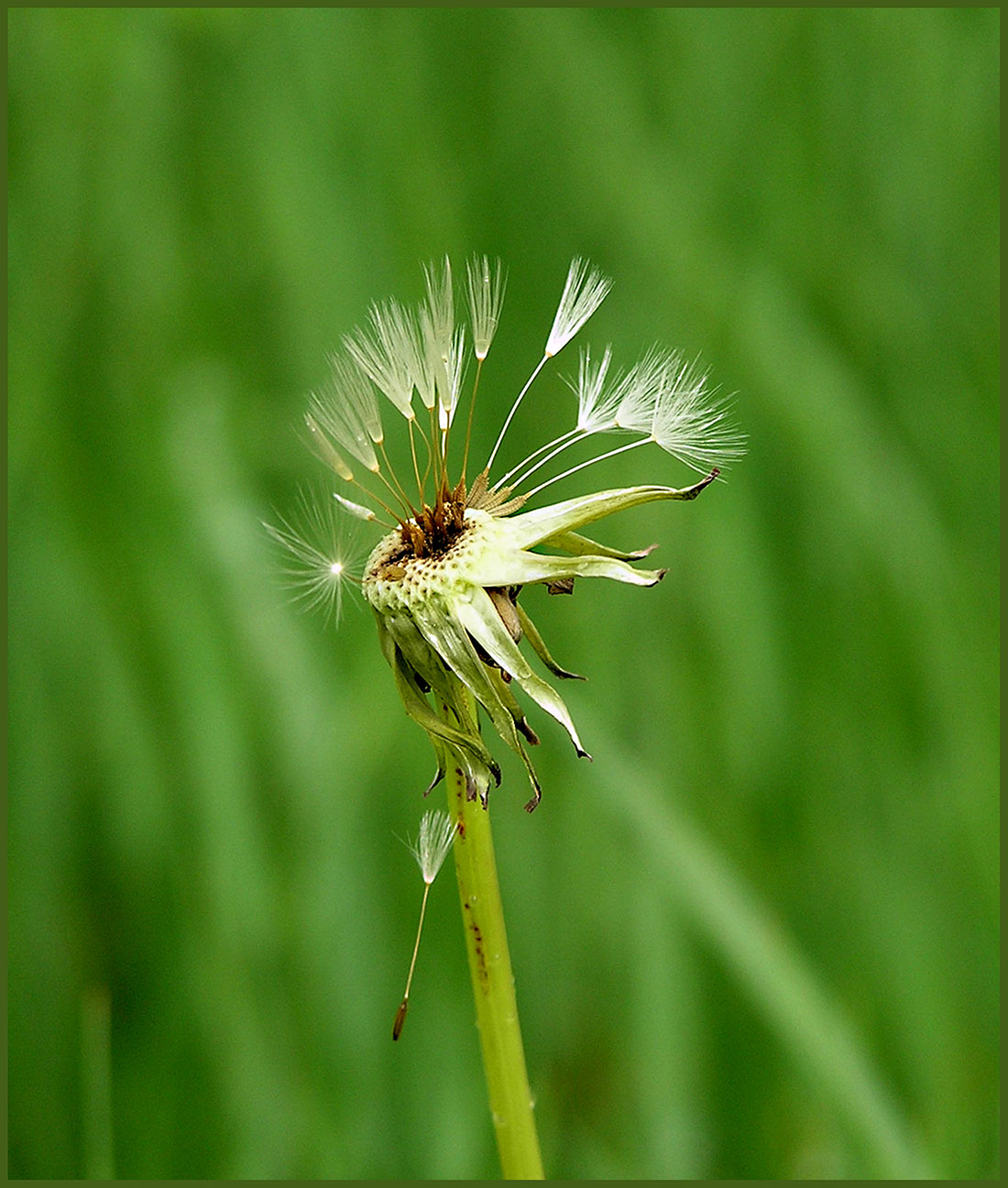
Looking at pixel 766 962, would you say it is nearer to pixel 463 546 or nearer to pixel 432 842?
pixel 432 842

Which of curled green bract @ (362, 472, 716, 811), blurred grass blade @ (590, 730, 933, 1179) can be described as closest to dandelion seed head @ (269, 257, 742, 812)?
curled green bract @ (362, 472, 716, 811)

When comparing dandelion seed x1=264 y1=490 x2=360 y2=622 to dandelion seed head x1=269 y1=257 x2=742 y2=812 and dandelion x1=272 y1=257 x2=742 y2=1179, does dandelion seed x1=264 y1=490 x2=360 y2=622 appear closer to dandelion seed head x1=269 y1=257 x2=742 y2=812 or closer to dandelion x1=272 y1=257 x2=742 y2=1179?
dandelion seed head x1=269 y1=257 x2=742 y2=812

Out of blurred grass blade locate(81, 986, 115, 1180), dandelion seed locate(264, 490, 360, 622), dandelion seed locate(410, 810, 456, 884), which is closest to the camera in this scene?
dandelion seed locate(410, 810, 456, 884)

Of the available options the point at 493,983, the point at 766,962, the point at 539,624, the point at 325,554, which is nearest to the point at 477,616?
the point at 493,983

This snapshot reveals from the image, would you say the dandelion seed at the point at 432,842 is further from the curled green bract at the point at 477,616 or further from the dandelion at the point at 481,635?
the curled green bract at the point at 477,616

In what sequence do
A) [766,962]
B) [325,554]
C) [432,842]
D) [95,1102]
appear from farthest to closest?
[766,962] < [95,1102] < [325,554] < [432,842]

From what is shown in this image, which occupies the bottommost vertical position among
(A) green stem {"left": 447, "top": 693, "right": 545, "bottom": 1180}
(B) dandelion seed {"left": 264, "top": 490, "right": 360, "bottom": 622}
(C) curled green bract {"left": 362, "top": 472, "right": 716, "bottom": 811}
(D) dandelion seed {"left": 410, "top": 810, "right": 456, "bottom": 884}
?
(A) green stem {"left": 447, "top": 693, "right": 545, "bottom": 1180}

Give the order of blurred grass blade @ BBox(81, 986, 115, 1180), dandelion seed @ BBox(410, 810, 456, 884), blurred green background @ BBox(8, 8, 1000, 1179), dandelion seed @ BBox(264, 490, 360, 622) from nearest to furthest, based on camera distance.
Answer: dandelion seed @ BBox(410, 810, 456, 884) < dandelion seed @ BBox(264, 490, 360, 622) < blurred grass blade @ BBox(81, 986, 115, 1180) < blurred green background @ BBox(8, 8, 1000, 1179)
